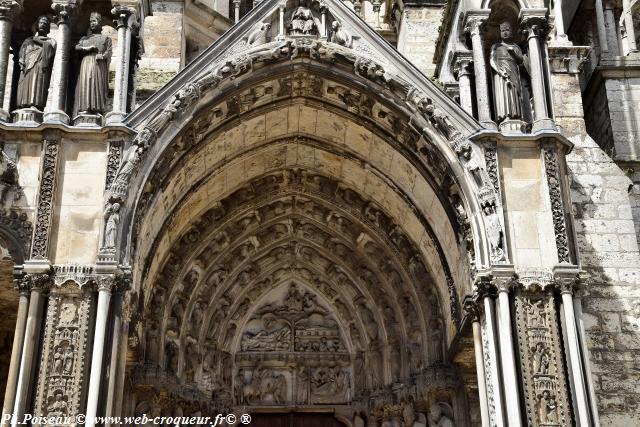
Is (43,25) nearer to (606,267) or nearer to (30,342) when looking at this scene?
(30,342)

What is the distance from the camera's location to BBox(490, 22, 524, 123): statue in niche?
447 inches

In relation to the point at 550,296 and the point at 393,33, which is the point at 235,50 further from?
the point at 393,33

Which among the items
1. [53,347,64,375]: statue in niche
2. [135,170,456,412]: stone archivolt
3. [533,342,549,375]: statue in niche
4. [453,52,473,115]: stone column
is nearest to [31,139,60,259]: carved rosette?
[53,347,64,375]: statue in niche

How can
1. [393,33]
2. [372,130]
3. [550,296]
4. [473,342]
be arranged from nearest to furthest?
[550,296], [473,342], [372,130], [393,33]

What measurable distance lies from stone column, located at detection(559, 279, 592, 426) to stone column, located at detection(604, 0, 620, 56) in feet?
25.0

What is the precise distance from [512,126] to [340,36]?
Result: 2.49 meters

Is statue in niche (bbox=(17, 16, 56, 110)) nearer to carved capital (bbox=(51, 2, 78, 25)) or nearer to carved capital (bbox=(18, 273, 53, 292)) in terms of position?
carved capital (bbox=(51, 2, 78, 25))

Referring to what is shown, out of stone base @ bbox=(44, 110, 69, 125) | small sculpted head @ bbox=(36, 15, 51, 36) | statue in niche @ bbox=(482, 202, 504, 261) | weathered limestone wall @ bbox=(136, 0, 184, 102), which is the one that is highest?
weathered limestone wall @ bbox=(136, 0, 184, 102)

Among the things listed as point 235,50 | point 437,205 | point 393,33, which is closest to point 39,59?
point 235,50

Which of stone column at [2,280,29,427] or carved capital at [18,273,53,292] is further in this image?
carved capital at [18,273,53,292]

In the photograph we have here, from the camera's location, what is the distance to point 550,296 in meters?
10.2

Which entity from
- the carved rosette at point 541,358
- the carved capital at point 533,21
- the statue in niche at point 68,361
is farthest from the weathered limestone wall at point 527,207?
the statue in niche at point 68,361

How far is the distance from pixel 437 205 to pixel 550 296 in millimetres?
2131

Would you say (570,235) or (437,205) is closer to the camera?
(570,235)
